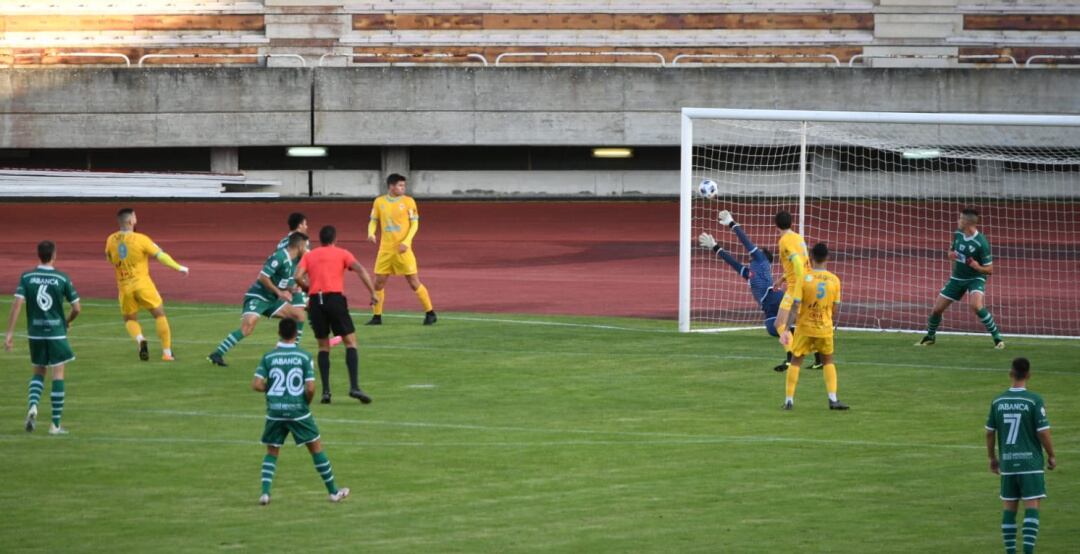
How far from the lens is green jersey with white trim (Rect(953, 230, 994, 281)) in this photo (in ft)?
65.6

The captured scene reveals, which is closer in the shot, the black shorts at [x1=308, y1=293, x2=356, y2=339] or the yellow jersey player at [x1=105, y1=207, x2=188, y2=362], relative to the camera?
the black shorts at [x1=308, y1=293, x2=356, y2=339]

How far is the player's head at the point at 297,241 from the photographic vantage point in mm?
17375

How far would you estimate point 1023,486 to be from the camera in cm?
1026

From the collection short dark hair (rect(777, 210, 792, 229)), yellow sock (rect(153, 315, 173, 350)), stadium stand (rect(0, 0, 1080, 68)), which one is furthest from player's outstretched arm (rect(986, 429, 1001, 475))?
stadium stand (rect(0, 0, 1080, 68))

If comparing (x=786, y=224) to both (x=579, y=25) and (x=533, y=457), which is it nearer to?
(x=533, y=457)

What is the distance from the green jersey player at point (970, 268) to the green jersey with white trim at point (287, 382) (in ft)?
37.2

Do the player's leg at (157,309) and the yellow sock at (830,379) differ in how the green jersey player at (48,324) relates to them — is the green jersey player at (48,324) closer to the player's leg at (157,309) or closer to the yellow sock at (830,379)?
the player's leg at (157,309)

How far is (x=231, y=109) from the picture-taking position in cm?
4172

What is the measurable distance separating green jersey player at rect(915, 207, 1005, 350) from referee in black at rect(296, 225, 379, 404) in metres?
8.56

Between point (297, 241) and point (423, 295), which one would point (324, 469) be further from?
point (423, 295)

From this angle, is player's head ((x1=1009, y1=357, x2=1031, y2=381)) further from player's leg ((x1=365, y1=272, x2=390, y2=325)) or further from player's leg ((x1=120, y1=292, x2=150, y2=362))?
player's leg ((x1=365, y1=272, x2=390, y2=325))

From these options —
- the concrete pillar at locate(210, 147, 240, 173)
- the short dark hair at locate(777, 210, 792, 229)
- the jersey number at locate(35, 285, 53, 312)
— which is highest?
the concrete pillar at locate(210, 147, 240, 173)

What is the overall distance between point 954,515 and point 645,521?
2.39 meters

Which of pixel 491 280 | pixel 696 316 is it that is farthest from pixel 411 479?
pixel 491 280
